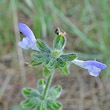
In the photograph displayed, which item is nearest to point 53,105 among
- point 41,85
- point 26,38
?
point 41,85

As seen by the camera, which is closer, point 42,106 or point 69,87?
point 42,106

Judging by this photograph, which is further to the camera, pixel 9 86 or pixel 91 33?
pixel 91 33

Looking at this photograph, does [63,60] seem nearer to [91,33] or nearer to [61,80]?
[61,80]

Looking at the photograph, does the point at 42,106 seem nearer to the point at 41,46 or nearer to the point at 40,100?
the point at 40,100

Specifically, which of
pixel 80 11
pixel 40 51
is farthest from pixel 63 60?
pixel 80 11

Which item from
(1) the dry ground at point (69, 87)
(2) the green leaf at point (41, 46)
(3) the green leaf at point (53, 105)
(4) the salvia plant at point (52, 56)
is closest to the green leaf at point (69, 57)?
(4) the salvia plant at point (52, 56)
